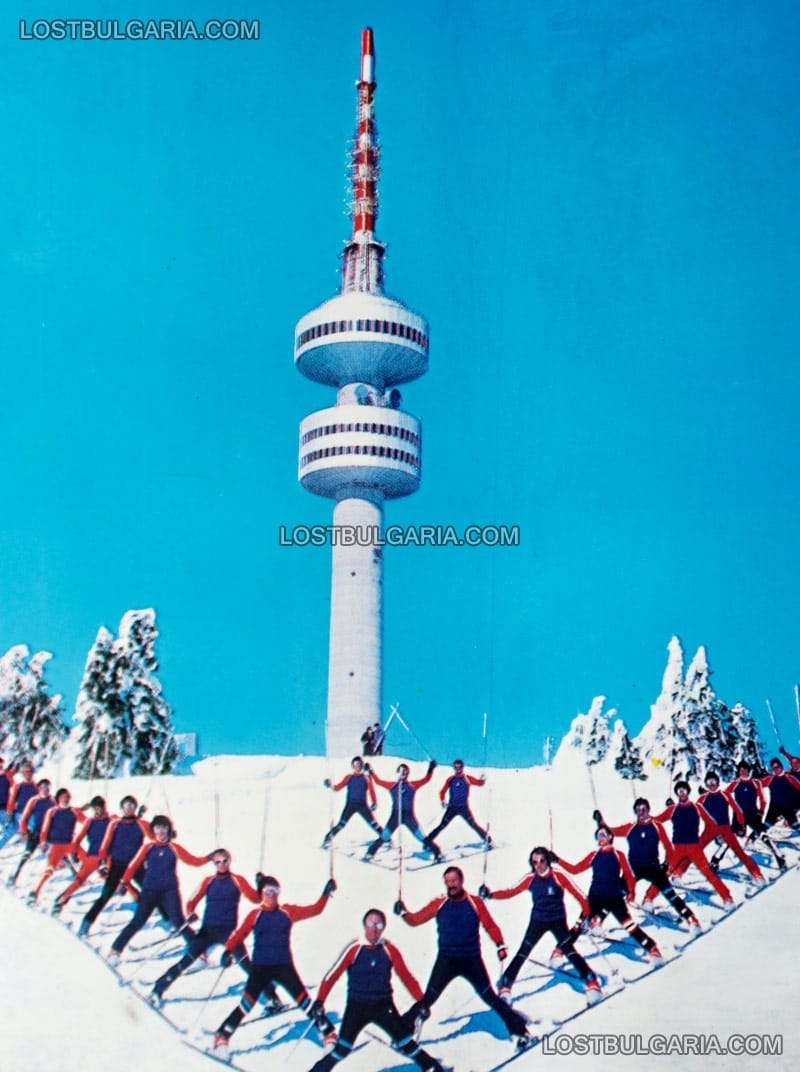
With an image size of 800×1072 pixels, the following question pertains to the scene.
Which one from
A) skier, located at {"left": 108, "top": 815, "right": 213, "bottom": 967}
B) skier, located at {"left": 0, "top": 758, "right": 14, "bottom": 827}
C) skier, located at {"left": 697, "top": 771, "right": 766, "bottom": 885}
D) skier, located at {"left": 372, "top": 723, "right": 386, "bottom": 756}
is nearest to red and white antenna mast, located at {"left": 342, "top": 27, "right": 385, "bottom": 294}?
skier, located at {"left": 372, "top": 723, "right": 386, "bottom": 756}

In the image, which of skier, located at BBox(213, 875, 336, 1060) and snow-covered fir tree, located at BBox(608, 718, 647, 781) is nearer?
skier, located at BBox(213, 875, 336, 1060)

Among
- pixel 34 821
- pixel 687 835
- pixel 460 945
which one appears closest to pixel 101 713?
pixel 34 821

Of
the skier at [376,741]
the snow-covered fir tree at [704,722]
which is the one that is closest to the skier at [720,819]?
the skier at [376,741]

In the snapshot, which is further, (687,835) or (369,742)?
(369,742)

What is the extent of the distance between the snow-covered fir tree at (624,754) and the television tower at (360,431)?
13424 millimetres

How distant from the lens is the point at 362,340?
75.2 m

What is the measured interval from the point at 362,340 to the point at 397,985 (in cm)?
6034

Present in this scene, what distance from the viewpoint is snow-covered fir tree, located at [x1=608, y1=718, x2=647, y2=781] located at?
6041 cm

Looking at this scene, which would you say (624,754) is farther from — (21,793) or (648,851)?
(648,851)

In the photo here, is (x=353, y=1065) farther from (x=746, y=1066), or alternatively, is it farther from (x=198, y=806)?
(x=198, y=806)

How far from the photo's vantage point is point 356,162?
259 feet

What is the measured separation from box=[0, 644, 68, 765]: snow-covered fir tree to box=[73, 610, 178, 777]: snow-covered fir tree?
408 cm

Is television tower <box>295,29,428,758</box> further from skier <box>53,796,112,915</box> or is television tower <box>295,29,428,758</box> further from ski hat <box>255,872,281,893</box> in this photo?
ski hat <box>255,872,281,893</box>

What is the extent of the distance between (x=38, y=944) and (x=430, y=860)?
7.47 m
